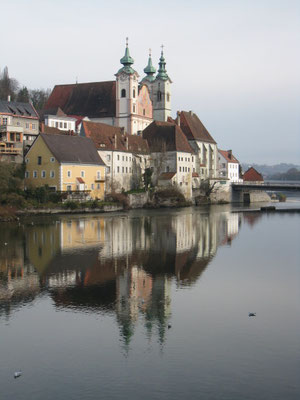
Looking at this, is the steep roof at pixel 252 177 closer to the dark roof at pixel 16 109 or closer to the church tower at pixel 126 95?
the church tower at pixel 126 95

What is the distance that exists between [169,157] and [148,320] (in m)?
65.2

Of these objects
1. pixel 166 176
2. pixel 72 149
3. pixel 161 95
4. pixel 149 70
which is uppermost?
pixel 149 70

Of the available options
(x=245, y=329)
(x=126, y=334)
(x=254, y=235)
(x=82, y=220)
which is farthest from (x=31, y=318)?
(x=82, y=220)

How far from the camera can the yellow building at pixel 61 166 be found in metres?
63.0

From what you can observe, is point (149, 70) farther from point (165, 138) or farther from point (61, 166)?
point (61, 166)

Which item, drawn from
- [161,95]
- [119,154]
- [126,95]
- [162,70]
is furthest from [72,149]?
[162,70]

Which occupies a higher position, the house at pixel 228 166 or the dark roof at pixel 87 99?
the dark roof at pixel 87 99

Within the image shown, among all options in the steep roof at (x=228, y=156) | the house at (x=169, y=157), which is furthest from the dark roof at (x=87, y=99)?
the steep roof at (x=228, y=156)

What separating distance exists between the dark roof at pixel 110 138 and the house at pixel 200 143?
1737 cm

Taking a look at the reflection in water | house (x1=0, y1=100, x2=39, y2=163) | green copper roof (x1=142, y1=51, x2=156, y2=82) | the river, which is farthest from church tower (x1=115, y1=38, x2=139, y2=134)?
the river

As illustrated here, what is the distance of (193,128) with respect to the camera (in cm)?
10125

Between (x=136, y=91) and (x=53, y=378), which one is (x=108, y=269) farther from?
(x=136, y=91)

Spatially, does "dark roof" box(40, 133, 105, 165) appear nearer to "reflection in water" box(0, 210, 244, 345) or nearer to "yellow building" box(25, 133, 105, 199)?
"yellow building" box(25, 133, 105, 199)

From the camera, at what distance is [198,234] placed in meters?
44.4
